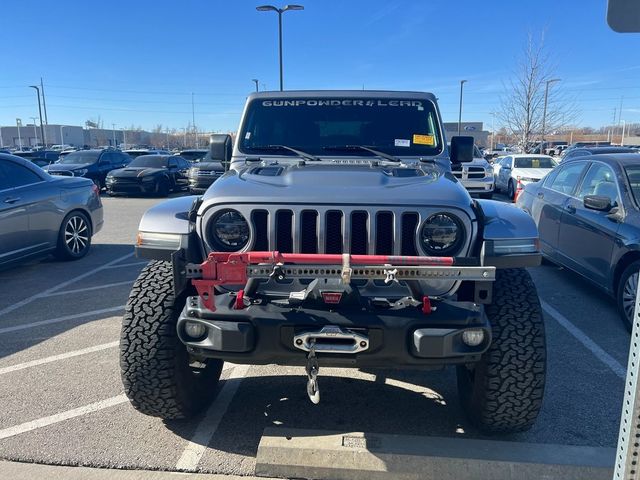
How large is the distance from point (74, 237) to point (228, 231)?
19.4 feet

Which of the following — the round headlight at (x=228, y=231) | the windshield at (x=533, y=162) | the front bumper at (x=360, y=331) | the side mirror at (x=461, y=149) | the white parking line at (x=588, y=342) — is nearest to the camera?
the front bumper at (x=360, y=331)

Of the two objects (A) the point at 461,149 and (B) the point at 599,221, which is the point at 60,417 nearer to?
(A) the point at 461,149

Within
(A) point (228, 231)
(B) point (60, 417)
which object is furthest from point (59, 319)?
(A) point (228, 231)

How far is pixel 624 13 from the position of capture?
1909 mm

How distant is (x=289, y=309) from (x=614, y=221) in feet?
13.3

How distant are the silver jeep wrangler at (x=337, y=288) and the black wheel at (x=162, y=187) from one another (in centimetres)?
1530

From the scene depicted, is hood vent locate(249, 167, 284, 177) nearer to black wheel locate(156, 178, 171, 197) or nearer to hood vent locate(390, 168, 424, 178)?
hood vent locate(390, 168, 424, 178)

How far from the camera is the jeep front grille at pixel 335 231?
2.71 m

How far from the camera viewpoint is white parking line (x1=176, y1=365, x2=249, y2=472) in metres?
2.85

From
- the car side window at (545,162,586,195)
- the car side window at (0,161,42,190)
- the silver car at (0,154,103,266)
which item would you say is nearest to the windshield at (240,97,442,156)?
the car side window at (545,162,586,195)

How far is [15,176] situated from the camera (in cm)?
680

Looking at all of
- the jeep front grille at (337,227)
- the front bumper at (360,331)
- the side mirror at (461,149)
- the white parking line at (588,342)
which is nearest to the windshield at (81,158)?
the side mirror at (461,149)

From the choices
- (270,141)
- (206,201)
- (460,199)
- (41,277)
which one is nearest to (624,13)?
(460,199)

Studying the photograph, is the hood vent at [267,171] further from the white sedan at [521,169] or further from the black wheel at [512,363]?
the white sedan at [521,169]
